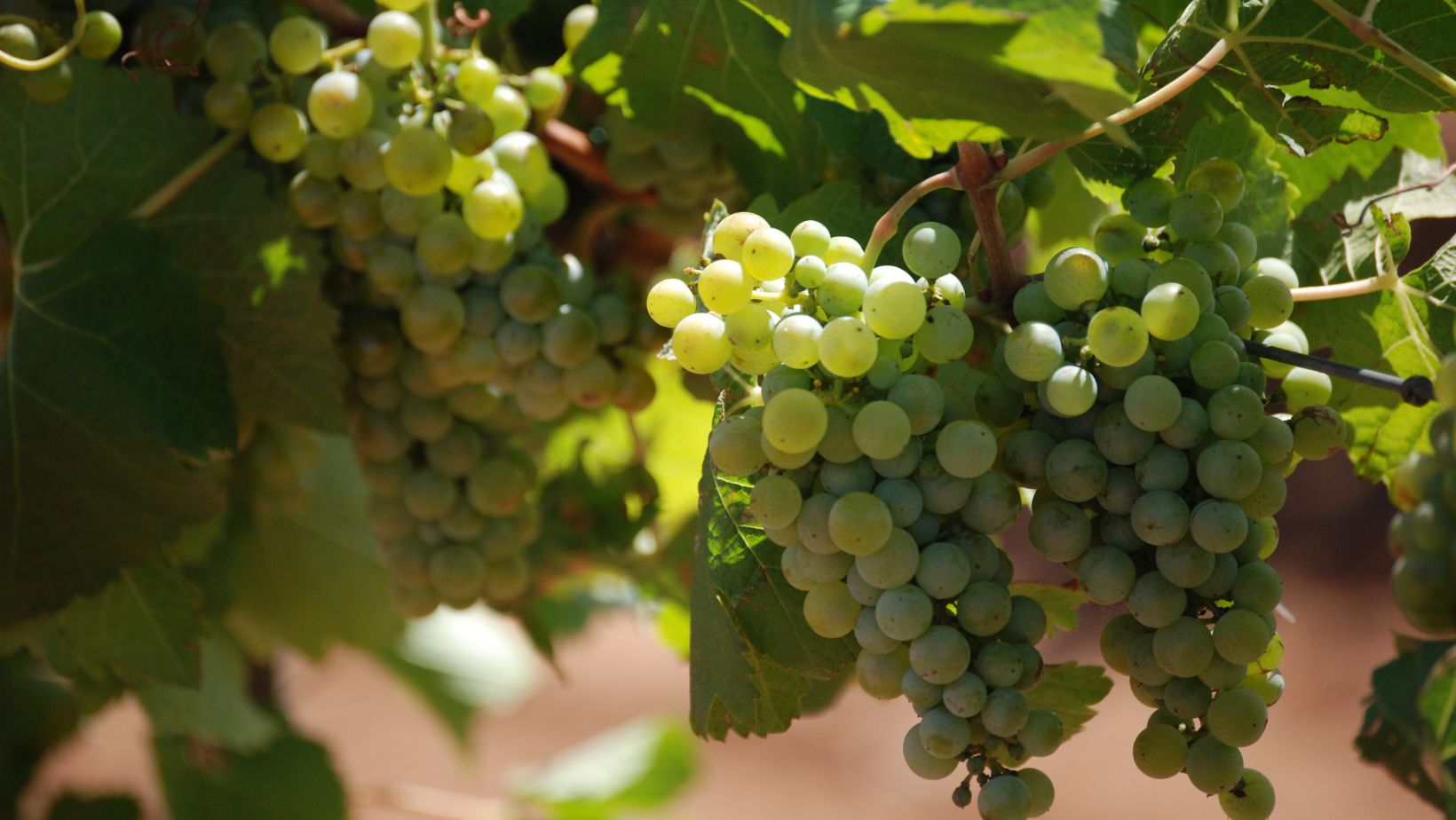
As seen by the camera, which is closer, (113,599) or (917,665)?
(917,665)

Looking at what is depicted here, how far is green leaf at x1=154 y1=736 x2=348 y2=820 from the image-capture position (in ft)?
3.06

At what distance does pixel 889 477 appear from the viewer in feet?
1.10

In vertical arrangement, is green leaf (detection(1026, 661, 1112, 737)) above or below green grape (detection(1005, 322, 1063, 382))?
below

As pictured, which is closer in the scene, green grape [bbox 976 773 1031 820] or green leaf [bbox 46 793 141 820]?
green grape [bbox 976 773 1031 820]

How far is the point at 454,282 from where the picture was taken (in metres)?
0.52

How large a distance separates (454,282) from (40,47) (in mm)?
190

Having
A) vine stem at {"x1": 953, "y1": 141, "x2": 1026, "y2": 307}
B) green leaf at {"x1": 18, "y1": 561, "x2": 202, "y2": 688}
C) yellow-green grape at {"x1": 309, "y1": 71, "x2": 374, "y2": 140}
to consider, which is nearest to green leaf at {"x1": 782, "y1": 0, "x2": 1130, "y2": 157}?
vine stem at {"x1": 953, "y1": 141, "x2": 1026, "y2": 307}

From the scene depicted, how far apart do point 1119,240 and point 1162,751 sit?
0.16m

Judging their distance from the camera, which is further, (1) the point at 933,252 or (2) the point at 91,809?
(2) the point at 91,809

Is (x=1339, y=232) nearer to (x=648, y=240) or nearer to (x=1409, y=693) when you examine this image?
(x=1409, y=693)

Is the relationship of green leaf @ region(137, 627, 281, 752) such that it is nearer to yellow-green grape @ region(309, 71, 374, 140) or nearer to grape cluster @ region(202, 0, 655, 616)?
grape cluster @ region(202, 0, 655, 616)

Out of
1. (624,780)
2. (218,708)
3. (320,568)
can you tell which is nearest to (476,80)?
(320,568)

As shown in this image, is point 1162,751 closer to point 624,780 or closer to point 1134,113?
point 1134,113

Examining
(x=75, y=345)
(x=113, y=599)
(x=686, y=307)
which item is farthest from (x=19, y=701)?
(x=686, y=307)
